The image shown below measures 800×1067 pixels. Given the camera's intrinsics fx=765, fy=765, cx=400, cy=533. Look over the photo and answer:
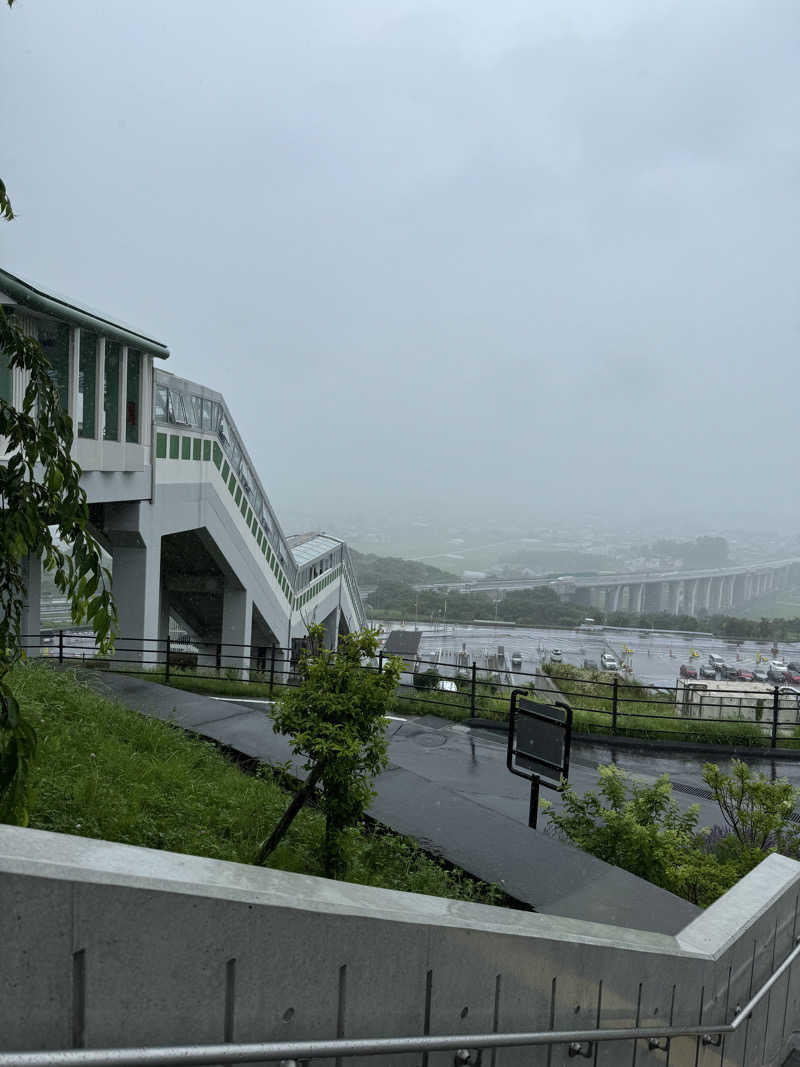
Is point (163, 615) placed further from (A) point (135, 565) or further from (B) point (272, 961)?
(B) point (272, 961)

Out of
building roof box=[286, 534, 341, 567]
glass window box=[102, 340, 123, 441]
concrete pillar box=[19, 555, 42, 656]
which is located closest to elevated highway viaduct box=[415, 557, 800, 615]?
building roof box=[286, 534, 341, 567]

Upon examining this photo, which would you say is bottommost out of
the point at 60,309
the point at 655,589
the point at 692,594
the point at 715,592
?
the point at 692,594

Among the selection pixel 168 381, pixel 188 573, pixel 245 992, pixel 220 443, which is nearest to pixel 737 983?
pixel 245 992

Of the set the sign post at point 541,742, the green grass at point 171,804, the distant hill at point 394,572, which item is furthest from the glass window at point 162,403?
the distant hill at point 394,572

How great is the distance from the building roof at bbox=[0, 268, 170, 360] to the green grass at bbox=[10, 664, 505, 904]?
632 cm

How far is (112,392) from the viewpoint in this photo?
15.4 m

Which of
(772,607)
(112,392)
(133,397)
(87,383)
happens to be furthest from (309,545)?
(772,607)

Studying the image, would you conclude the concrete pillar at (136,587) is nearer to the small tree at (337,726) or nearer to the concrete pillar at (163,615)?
the concrete pillar at (163,615)

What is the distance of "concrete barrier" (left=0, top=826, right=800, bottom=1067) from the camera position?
1.79m

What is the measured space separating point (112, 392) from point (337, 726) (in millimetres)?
12288

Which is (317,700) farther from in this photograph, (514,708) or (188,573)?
(188,573)

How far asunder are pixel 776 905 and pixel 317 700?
3080mm

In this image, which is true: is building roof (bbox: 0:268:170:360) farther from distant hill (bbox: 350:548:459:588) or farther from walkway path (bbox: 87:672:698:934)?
distant hill (bbox: 350:548:459:588)

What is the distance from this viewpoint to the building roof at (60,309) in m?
11.7
